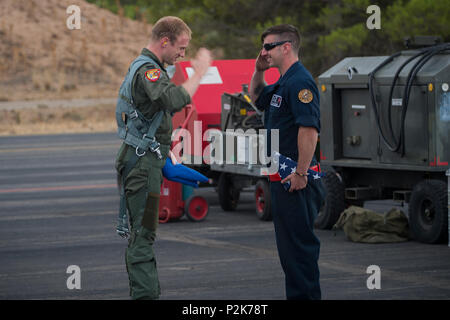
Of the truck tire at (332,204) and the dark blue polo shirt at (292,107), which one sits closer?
the dark blue polo shirt at (292,107)

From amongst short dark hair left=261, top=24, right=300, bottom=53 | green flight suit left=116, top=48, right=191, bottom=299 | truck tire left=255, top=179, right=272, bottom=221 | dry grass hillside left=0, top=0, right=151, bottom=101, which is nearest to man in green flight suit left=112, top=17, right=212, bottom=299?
green flight suit left=116, top=48, right=191, bottom=299

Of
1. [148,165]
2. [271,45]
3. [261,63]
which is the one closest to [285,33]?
[271,45]

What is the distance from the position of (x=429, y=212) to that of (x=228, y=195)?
4.28 meters

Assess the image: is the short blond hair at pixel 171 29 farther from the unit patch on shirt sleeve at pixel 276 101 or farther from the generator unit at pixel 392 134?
the generator unit at pixel 392 134

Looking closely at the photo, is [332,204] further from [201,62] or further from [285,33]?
[201,62]

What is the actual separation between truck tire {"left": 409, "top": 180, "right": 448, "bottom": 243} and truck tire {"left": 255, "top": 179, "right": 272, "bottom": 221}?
7.92 ft

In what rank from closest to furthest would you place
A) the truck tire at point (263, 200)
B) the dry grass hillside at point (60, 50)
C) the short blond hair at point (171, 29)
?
the short blond hair at point (171, 29) → the truck tire at point (263, 200) → the dry grass hillside at point (60, 50)

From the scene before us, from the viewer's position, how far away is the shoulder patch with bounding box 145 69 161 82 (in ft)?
22.9

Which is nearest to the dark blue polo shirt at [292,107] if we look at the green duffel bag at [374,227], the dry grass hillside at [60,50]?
the green duffel bag at [374,227]

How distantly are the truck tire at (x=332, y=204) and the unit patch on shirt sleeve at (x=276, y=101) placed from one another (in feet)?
19.0

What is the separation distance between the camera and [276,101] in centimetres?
706

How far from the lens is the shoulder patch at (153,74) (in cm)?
698

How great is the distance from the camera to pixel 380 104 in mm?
12211

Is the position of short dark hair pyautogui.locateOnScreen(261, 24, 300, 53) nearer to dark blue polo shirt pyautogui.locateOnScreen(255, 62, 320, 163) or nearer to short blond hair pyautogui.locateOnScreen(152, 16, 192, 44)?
dark blue polo shirt pyautogui.locateOnScreen(255, 62, 320, 163)
